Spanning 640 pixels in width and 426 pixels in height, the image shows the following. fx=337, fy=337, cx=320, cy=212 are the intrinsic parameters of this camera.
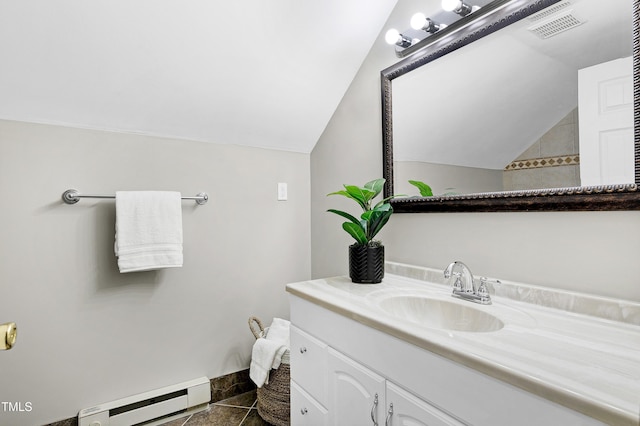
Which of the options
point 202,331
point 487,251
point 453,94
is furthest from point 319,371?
point 453,94

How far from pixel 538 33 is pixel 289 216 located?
156cm

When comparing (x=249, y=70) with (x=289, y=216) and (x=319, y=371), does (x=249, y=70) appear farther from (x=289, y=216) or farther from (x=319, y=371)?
(x=319, y=371)

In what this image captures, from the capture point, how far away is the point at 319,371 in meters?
1.25

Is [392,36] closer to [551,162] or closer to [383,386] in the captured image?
[551,162]

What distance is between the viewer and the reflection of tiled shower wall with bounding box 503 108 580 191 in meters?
1.04

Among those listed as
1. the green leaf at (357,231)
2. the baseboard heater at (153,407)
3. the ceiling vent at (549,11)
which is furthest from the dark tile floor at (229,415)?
the ceiling vent at (549,11)

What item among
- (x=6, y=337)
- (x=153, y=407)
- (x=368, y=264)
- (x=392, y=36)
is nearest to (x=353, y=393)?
(x=368, y=264)

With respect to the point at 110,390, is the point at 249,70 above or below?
above

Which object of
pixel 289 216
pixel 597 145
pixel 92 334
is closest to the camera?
pixel 597 145

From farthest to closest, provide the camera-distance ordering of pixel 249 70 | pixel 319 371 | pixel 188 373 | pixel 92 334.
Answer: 1. pixel 188 373
2. pixel 249 70
3. pixel 92 334
4. pixel 319 371

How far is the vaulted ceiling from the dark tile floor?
1495 millimetres

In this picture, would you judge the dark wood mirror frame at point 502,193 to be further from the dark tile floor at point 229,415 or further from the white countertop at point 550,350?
the dark tile floor at point 229,415

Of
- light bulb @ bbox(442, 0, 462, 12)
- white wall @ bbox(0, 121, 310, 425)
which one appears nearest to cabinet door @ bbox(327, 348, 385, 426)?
white wall @ bbox(0, 121, 310, 425)

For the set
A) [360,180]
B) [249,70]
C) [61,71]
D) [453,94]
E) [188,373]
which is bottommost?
[188,373]
